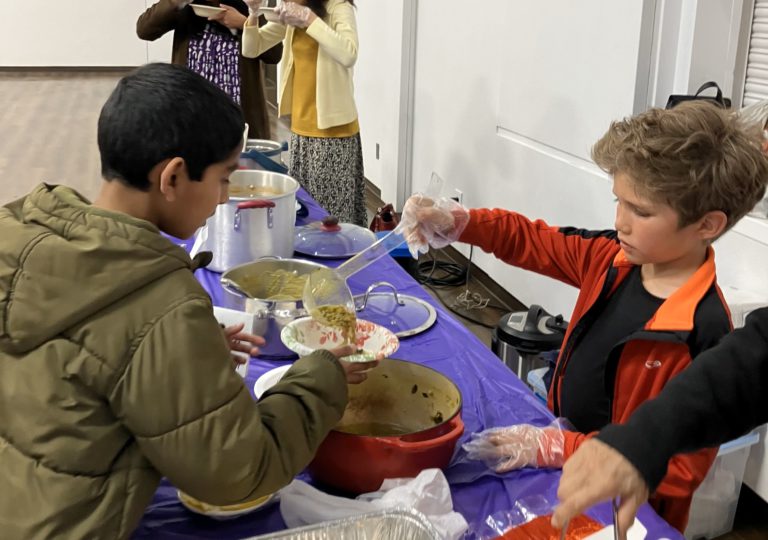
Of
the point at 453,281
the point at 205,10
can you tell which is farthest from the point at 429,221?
the point at 453,281

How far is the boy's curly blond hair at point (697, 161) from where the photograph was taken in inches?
45.6

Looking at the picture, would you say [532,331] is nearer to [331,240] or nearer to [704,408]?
[331,240]

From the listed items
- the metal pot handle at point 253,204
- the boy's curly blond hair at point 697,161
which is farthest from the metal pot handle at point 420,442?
the metal pot handle at point 253,204

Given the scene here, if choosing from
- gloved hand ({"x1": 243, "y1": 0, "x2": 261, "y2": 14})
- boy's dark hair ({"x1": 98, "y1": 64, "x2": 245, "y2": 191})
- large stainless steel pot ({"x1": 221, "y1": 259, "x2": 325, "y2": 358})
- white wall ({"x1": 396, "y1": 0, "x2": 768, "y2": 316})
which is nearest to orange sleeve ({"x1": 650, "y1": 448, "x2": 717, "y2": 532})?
large stainless steel pot ({"x1": 221, "y1": 259, "x2": 325, "y2": 358})

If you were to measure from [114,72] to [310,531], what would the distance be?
9.58 meters

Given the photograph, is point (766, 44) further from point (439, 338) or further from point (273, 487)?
point (273, 487)

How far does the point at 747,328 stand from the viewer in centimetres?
83

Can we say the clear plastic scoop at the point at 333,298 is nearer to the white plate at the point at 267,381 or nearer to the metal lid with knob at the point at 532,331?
the white plate at the point at 267,381

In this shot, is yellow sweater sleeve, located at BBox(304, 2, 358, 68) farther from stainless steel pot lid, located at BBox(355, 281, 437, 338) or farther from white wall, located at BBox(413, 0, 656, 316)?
stainless steel pot lid, located at BBox(355, 281, 437, 338)

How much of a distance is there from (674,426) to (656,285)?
567 mm

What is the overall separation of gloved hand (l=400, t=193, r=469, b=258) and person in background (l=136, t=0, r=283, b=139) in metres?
1.79

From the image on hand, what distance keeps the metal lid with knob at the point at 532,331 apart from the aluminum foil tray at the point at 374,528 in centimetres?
134

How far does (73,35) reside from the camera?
9.13 m

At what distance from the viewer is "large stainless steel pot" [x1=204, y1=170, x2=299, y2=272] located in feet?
5.57
